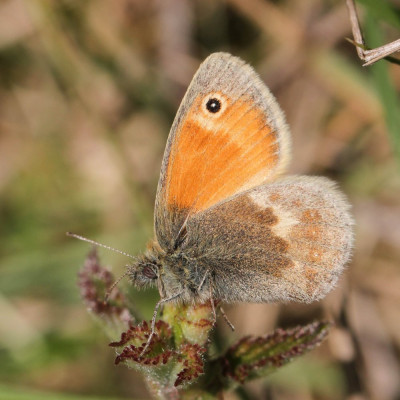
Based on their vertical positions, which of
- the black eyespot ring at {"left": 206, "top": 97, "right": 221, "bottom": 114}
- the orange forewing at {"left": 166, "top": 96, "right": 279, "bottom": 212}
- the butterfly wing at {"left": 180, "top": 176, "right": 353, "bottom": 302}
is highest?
the black eyespot ring at {"left": 206, "top": 97, "right": 221, "bottom": 114}

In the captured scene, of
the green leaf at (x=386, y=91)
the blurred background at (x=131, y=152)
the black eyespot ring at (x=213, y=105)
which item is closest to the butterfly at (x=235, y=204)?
the black eyespot ring at (x=213, y=105)

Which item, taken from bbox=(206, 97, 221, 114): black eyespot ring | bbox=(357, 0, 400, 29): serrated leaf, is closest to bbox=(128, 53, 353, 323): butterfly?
bbox=(206, 97, 221, 114): black eyespot ring

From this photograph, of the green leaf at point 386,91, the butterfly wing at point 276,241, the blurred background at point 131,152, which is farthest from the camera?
the blurred background at point 131,152

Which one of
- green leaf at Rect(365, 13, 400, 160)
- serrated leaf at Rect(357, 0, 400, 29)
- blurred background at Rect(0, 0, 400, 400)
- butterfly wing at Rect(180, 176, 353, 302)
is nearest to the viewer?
butterfly wing at Rect(180, 176, 353, 302)

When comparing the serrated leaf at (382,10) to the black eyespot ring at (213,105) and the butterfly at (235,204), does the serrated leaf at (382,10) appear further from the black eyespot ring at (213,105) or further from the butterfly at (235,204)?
the black eyespot ring at (213,105)

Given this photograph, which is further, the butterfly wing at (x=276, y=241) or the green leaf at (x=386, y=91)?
the green leaf at (x=386, y=91)

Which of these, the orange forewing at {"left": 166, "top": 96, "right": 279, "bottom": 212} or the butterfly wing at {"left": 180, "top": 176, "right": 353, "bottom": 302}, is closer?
the butterfly wing at {"left": 180, "top": 176, "right": 353, "bottom": 302}

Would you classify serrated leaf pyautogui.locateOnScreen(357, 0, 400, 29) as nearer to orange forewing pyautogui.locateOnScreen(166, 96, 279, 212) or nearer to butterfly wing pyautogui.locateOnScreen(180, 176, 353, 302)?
orange forewing pyautogui.locateOnScreen(166, 96, 279, 212)

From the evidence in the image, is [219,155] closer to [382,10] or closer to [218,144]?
[218,144]
